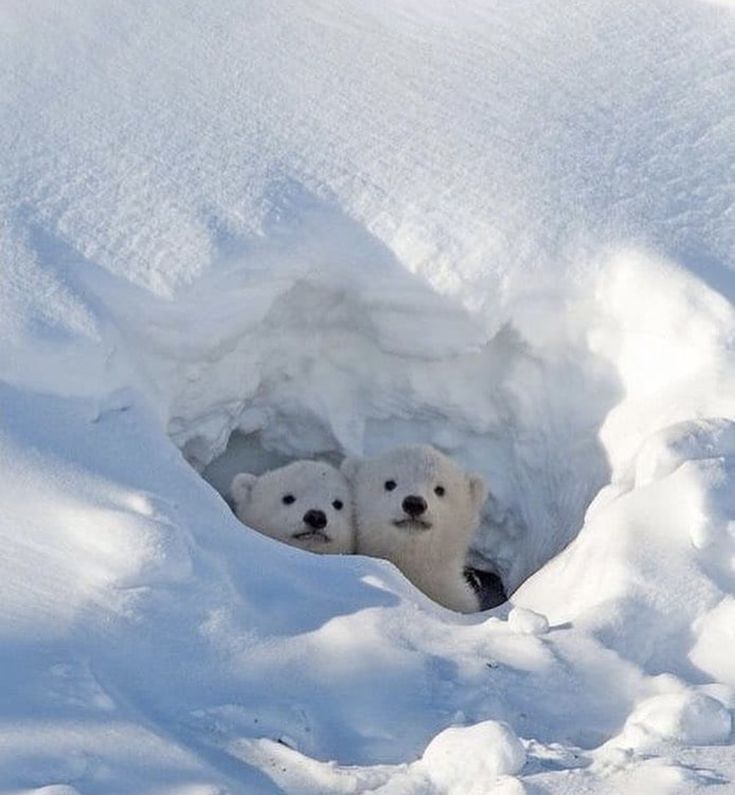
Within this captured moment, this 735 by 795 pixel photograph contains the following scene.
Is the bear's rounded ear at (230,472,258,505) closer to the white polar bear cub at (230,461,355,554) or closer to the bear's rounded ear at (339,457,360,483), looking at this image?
the white polar bear cub at (230,461,355,554)

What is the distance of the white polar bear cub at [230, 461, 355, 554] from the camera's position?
21.4 feet

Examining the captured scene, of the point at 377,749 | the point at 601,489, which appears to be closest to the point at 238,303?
the point at 601,489

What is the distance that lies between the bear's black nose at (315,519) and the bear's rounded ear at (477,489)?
574 mm

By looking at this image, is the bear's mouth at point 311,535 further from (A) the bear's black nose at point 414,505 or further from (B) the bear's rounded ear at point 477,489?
(B) the bear's rounded ear at point 477,489

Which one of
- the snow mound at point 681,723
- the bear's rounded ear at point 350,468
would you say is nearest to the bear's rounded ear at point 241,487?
the bear's rounded ear at point 350,468

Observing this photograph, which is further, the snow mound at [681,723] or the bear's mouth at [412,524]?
the bear's mouth at [412,524]

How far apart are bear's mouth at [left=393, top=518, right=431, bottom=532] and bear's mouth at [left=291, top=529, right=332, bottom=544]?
1.00 ft

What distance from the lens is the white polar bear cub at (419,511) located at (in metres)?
6.60

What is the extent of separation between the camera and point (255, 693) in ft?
13.7

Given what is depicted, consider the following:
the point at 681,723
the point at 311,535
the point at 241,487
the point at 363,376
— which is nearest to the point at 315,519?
the point at 311,535

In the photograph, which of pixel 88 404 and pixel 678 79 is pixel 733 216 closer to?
pixel 678 79

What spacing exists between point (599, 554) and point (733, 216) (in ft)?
5.46

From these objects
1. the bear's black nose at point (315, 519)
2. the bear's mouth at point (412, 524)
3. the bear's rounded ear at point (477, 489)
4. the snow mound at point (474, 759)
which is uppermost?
the bear's rounded ear at point (477, 489)

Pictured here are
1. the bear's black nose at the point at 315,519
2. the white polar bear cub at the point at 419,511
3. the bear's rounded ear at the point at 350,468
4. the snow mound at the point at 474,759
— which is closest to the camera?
the snow mound at the point at 474,759
